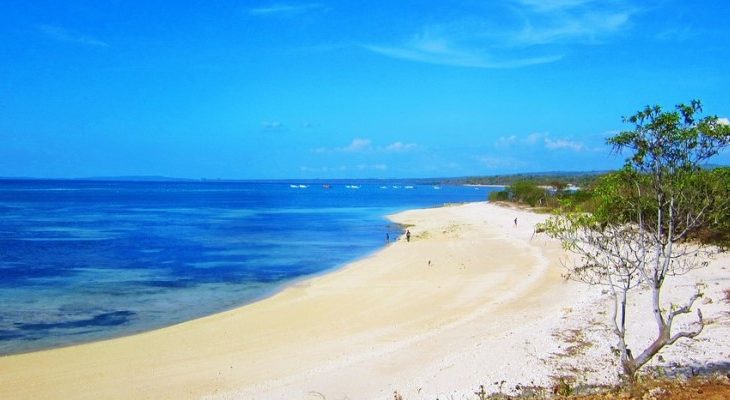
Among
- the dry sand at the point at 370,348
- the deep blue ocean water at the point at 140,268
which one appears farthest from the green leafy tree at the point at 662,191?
the deep blue ocean water at the point at 140,268

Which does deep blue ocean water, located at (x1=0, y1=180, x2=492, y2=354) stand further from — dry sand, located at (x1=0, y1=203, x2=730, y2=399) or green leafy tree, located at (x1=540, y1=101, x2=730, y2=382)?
green leafy tree, located at (x1=540, y1=101, x2=730, y2=382)

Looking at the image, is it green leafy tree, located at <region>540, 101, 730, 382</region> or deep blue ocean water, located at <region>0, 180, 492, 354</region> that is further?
deep blue ocean water, located at <region>0, 180, 492, 354</region>

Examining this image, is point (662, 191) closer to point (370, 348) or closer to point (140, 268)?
point (370, 348)

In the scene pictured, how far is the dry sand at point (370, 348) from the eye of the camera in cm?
1393

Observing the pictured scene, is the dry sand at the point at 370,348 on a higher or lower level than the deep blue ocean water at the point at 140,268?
higher

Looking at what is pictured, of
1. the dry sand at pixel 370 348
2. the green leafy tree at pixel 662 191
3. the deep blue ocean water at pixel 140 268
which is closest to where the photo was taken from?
the green leafy tree at pixel 662 191

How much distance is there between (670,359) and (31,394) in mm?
15136

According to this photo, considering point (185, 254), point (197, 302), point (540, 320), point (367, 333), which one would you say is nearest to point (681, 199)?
point (540, 320)

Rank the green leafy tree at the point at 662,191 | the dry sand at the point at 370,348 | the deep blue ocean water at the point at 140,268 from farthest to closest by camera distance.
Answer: the deep blue ocean water at the point at 140,268 < the dry sand at the point at 370,348 < the green leafy tree at the point at 662,191

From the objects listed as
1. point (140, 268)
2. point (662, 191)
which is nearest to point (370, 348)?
point (662, 191)

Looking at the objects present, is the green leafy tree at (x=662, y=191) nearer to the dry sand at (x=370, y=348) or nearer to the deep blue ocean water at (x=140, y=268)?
the dry sand at (x=370, y=348)

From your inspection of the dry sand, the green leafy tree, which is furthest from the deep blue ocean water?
the green leafy tree

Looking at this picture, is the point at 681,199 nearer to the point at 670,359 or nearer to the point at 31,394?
the point at 670,359

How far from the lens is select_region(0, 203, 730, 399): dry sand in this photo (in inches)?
548
